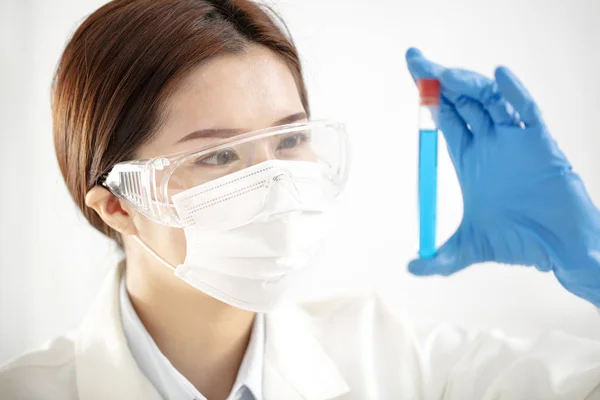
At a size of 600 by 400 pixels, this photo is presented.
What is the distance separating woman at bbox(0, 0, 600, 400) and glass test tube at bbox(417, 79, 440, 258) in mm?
39

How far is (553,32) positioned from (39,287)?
2.28m

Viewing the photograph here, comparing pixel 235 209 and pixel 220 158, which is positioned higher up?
pixel 220 158

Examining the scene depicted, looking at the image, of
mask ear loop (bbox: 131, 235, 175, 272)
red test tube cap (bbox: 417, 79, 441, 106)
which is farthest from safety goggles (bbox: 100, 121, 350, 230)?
red test tube cap (bbox: 417, 79, 441, 106)

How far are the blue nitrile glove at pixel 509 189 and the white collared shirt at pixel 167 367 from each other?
21.9 inches

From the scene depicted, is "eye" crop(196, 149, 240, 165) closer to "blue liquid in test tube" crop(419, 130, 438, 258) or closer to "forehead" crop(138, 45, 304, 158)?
"forehead" crop(138, 45, 304, 158)

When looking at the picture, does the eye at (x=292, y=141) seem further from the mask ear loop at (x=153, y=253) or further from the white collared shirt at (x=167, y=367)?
the white collared shirt at (x=167, y=367)

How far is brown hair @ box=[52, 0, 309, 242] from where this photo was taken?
5.37 ft

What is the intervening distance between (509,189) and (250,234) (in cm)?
63

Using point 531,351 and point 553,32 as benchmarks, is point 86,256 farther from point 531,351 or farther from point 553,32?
point 553,32

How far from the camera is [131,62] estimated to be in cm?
164

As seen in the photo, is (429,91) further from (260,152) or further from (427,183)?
(260,152)

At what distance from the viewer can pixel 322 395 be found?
1.81m

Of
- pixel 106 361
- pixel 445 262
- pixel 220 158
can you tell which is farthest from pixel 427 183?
pixel 106 361

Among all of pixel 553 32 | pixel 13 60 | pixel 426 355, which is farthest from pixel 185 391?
pixel 553 32
